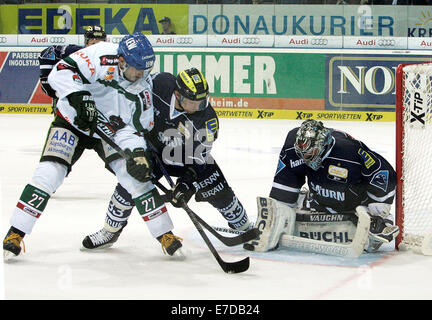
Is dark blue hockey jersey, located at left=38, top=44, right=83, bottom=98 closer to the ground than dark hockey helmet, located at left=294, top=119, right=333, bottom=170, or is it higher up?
higher up

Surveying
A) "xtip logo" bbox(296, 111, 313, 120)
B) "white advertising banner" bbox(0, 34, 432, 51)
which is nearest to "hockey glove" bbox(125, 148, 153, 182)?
"xtip logo" bbox(296, 111, 313, 120)

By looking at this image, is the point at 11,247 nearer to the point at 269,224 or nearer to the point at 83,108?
the point at 83,108

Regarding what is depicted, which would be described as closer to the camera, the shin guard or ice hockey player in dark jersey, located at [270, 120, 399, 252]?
the shin guard

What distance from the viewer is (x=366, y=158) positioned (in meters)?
3.69

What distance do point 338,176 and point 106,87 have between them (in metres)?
→ 1.26

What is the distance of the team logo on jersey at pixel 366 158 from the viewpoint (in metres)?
3.68

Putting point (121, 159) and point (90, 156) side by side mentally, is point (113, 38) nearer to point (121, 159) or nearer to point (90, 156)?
point (90, 156)

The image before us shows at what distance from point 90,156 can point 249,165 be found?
162cm

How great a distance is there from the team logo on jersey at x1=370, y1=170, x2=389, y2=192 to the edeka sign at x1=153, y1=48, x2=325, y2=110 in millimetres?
6628

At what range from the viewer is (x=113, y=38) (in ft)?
34.7

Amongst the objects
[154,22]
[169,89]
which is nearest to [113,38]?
[154,22]

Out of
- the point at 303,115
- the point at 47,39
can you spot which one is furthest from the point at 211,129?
the point at 47,39

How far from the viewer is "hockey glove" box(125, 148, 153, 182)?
3297 millimetres

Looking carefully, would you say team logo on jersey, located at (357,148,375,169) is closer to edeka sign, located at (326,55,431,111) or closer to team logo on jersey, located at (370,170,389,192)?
team logo on jersey, located at (370,170,389,192)
